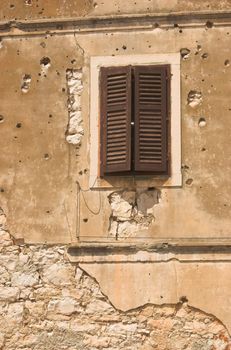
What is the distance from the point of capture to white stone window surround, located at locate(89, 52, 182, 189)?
877 centimetres

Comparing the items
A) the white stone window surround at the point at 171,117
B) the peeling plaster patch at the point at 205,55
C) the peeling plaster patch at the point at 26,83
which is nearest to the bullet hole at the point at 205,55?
the peeling plaster patch at the point at 205,55

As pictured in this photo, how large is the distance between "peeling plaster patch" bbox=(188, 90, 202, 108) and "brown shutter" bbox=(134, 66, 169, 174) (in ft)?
0.87

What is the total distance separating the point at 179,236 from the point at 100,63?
7.32 feet

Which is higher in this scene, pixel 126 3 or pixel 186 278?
pixel 126 3

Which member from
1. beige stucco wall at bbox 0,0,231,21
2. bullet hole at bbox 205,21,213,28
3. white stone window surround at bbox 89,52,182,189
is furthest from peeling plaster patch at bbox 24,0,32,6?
bullet hole at bbox 205,21,213,28

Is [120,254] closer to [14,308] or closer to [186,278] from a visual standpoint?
[186,278]

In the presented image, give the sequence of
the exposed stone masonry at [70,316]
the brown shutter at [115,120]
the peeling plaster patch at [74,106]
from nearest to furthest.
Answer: the exposed stone masonry at [70,316] < the brown shutter at [115,120] < the peeling plaster patch at [74,106]

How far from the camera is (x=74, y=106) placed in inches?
359

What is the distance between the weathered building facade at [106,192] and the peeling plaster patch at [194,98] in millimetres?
14

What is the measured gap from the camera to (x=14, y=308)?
8.73 meters

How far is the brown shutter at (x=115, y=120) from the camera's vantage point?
8.80 metres

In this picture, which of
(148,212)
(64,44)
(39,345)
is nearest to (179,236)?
(148,212)

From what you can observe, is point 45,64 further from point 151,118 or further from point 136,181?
point 136,181

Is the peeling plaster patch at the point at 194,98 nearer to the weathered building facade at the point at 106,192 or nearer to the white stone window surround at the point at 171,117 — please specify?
the weathered building facade at the point at 106,192
